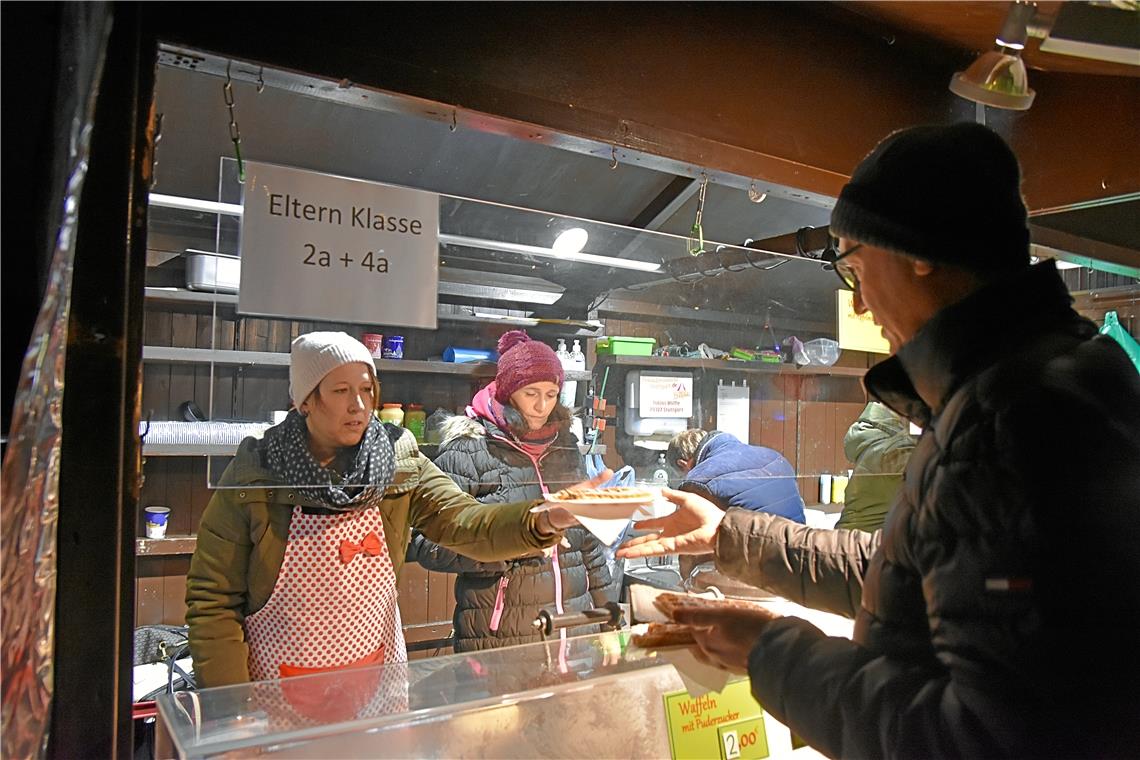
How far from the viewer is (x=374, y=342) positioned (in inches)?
45.5

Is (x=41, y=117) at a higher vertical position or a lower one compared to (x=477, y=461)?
higher

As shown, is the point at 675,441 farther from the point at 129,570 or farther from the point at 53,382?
the point at 53,382

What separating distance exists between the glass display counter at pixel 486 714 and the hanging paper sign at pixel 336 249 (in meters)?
0.52

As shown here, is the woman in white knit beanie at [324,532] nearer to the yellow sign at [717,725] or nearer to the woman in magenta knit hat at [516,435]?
the woman in magenta knit hat at [516,435]

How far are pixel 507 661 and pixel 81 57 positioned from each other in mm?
947

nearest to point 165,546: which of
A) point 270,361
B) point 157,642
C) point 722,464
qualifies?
point 157,642

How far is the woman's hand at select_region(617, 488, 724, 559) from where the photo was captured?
1191 mm

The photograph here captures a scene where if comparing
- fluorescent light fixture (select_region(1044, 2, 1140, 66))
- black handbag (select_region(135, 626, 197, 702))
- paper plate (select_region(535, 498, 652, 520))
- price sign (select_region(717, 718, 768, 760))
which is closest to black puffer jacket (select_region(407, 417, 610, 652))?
paper plate (select_region(535, 498, 652, 520))

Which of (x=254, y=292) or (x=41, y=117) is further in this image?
(x=254, y=292)

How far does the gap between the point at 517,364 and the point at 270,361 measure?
420 millimetres

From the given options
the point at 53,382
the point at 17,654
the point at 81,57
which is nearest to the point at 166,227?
the point at 81,57

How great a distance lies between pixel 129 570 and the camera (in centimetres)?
84

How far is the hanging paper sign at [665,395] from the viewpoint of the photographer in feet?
4.90

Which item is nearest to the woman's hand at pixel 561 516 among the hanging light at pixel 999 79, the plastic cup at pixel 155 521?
the hanging light at pixel 999 79
